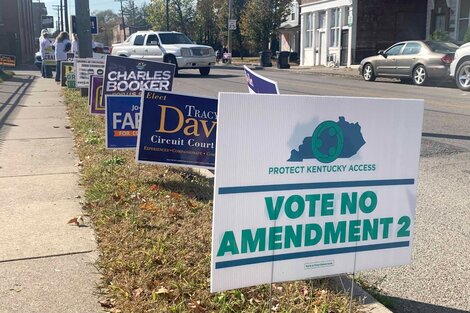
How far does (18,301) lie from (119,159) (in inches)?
143

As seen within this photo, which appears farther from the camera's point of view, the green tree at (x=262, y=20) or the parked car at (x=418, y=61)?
the green tree at (x=262, y=20)

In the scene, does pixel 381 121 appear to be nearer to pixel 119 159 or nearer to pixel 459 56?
pixel 119 159

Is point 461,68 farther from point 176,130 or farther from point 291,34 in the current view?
point 291,34

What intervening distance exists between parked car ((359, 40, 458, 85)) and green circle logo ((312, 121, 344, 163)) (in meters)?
16.8

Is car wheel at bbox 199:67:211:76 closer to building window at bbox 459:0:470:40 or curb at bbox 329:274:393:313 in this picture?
building window at bbox 459:0:470:40

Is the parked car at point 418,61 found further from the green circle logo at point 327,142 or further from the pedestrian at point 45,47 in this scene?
the green circle logo at point 327,142

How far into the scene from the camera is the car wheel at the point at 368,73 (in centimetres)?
2214

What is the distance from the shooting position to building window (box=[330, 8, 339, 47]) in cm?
3459

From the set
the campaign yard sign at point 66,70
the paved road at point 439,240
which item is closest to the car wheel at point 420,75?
the paved road at point 439,240

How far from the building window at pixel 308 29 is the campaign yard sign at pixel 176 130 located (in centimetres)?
3462

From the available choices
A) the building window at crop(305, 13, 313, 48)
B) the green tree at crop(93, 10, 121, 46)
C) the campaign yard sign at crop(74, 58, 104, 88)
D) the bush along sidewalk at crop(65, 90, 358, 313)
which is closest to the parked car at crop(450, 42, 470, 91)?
the campaign yard sign at crop(74, 58, 104, 88)

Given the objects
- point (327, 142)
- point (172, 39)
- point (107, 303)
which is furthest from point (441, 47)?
point (107, 303)

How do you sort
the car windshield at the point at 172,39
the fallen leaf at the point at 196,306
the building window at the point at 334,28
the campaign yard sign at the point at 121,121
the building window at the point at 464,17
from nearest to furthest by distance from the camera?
1. the fallen leaf at the point at 196,306
2. the campaign yard sign at the point at 121,121
3. the car windshield at the point at 172,39
4. the building window at the point at 464,17
5. the building window at the point at 334,28

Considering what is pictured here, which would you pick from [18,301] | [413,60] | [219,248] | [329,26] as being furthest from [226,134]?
[329,26]
